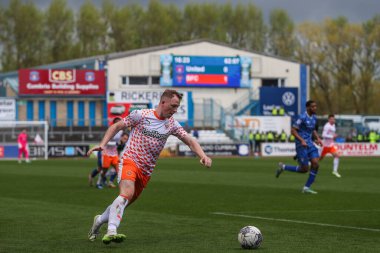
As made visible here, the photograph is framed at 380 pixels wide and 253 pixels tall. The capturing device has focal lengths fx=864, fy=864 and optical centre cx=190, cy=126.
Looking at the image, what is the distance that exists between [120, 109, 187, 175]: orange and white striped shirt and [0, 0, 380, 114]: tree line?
7634cm

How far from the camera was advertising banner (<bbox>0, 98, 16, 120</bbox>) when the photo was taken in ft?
220

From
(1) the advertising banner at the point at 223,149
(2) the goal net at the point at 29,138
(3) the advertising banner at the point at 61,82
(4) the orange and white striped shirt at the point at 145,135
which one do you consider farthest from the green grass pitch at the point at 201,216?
(3) the advertising banner at the point at 61,82

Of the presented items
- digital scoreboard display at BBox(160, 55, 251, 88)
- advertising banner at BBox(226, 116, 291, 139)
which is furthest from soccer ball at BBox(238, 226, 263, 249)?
digital scoreboard display at BBox(160, 55, 251, 88)

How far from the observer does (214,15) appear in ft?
316

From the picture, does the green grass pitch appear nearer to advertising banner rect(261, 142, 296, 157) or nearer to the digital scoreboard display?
advertising banner rect(261, 142, 296, 157)

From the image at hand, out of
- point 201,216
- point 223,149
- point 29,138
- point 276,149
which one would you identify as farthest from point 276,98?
point 201,216

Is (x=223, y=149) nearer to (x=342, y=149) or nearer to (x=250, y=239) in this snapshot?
(x=342, y=149)

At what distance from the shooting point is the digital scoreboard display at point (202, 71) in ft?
239

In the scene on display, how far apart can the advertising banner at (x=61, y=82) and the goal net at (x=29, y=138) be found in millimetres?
13309

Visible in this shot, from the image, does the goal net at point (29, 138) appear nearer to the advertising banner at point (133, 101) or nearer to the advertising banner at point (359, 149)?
the advertising banner at point (133, 101)

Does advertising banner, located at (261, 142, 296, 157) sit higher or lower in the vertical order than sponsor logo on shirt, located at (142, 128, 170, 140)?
lower

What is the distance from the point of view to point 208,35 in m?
96.9

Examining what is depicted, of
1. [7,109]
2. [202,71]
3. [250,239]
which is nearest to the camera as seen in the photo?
[250,239]

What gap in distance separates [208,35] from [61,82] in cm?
3090
